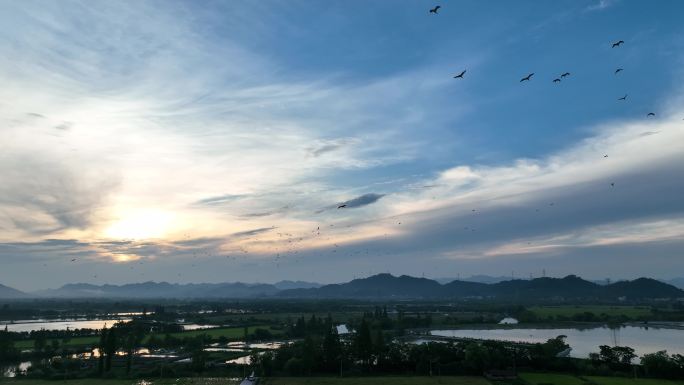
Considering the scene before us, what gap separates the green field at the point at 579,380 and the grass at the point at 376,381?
4097 millimetres

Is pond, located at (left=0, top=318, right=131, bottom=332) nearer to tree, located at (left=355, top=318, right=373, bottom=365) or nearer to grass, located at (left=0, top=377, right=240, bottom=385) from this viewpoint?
grass, located at (left=0, top=377, right=240, bottom=385)

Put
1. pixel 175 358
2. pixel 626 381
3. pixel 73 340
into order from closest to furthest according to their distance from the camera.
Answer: pixel 626 381 < pixel 175 358 < pixel 73 340

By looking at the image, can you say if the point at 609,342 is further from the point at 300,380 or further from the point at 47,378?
the point at 47,378

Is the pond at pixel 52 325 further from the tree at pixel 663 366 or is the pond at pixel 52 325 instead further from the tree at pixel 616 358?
the tree at pixel 663 366

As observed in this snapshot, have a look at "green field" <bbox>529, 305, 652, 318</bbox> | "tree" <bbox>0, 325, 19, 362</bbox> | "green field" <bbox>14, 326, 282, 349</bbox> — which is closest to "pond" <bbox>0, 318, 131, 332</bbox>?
"green field" <bbox>14, 326, 282, 349</bbox>

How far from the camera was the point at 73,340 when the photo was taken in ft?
227

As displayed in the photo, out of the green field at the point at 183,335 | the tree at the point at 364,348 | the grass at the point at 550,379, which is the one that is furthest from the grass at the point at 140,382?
the green field at the point at 183,335

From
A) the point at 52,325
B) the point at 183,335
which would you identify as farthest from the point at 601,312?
the point at 52,325

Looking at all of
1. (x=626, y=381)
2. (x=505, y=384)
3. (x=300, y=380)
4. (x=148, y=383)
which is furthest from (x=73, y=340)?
(x=626, y=381)

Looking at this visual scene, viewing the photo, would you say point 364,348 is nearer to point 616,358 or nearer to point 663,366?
point 616,358

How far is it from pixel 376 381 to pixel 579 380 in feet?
52.2

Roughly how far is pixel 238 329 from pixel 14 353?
38.2m

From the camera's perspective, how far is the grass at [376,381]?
121 ft

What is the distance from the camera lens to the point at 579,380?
37469 mm
